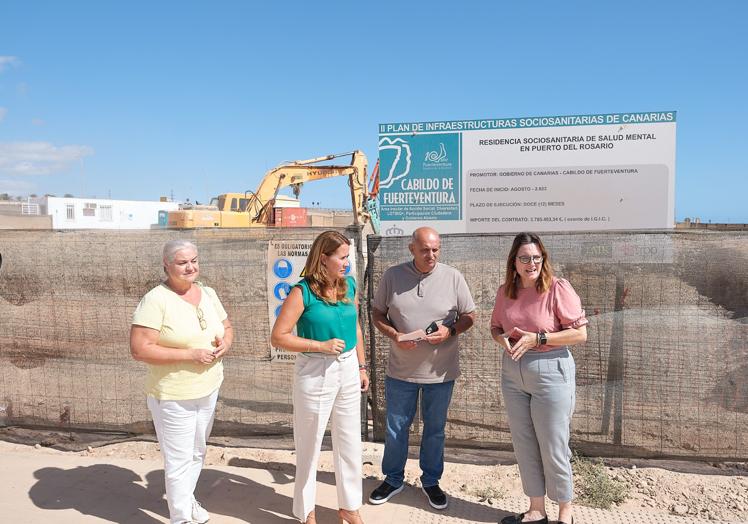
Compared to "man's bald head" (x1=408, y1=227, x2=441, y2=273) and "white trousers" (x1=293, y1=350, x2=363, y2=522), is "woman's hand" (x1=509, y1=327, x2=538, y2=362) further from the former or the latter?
"white trousers" (x1=293, y1=350, x2=363, y2=522)

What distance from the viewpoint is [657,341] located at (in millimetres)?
4613

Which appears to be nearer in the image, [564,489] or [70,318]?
[564,489]

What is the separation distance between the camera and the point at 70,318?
5398mm

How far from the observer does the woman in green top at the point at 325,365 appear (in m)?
3.32

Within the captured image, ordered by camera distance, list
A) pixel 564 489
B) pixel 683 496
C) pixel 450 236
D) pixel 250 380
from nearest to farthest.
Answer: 1. pixel 564 489
2. pixel 683 496
3. pixel 450 236
4. pixel 250 380

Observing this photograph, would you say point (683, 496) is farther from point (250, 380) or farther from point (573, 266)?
point (250, 380)

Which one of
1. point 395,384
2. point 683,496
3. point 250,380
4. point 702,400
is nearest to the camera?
point 395,384

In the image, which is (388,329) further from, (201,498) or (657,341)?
(657,341)

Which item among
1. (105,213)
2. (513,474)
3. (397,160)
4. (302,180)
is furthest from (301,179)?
(105,213)

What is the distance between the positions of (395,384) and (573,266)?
184 centimetres

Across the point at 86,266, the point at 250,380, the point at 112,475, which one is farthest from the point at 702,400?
the point at 86,266

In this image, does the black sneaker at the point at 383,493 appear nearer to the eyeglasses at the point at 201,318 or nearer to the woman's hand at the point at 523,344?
the woman's hand at the point at 523,344

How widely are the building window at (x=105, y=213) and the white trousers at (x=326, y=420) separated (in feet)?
149

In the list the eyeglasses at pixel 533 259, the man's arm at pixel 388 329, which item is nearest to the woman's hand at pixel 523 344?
the eyeglasses at pixel 533 259
